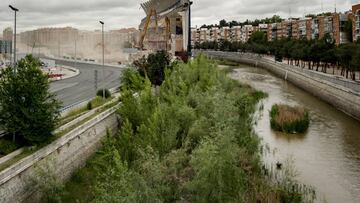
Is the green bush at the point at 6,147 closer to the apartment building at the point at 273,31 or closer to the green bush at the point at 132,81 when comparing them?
the green bush at the point at 132,81

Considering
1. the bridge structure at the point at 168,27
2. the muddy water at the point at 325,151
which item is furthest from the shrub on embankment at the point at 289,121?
the bridge structure at the point at 168,27

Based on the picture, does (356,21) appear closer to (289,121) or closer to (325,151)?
(289,121)

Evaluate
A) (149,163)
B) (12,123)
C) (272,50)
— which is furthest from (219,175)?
(272,50)

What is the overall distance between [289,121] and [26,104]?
21460mm

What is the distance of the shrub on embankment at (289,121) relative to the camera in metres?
34.9

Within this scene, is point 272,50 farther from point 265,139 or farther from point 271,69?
point 265,139

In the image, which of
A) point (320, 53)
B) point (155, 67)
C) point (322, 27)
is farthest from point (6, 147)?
point (322, 27)

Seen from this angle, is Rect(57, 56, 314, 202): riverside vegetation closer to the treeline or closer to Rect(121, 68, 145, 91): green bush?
Rect(121, 68, 145, 91): green bush

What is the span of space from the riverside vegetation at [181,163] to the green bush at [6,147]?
2.67 metres

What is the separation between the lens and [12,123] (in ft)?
64.2

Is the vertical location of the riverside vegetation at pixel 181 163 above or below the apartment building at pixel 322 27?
below

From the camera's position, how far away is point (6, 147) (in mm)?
18859

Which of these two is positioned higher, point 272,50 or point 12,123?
point 272,50

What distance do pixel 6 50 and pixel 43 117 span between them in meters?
49.4
